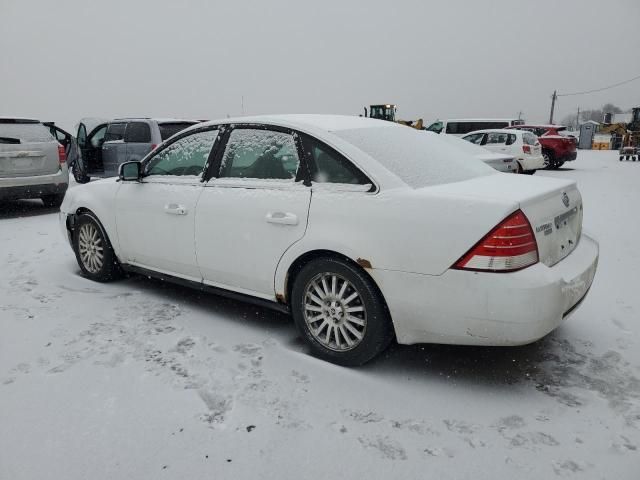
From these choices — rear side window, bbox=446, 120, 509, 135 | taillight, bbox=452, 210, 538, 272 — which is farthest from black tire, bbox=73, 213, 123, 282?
rear side window, bbox=446, 120, 509, 135

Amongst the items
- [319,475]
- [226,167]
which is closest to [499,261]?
[319,475]

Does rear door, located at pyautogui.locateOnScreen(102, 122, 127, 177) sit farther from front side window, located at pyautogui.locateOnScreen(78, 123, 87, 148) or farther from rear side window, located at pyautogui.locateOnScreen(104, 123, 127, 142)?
front side window, located at pyautogui.locateOnScreen(78, 123, 87, 148)

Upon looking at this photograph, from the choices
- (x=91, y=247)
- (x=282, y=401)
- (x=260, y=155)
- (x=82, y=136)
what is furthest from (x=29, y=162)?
(x=282, y=401)

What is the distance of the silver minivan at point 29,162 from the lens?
7.91 meters

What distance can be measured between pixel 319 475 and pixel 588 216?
754cm

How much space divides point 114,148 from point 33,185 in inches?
100

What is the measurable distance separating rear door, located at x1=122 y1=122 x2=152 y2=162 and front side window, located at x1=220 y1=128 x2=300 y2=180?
22.1 ft

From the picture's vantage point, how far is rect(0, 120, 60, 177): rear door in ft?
25.9

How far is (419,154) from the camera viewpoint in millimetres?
3293

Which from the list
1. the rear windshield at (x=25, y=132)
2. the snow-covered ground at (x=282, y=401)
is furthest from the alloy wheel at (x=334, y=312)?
the rear windshield at (x=25, y=132)

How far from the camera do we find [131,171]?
13.6 feet

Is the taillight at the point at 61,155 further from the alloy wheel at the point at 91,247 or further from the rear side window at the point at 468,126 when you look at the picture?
the rear side window at the point at 468,126

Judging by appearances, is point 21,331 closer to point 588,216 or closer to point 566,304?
point 566,304

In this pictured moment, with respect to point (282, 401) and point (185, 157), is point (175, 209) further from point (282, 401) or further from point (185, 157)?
point (282, 401)
